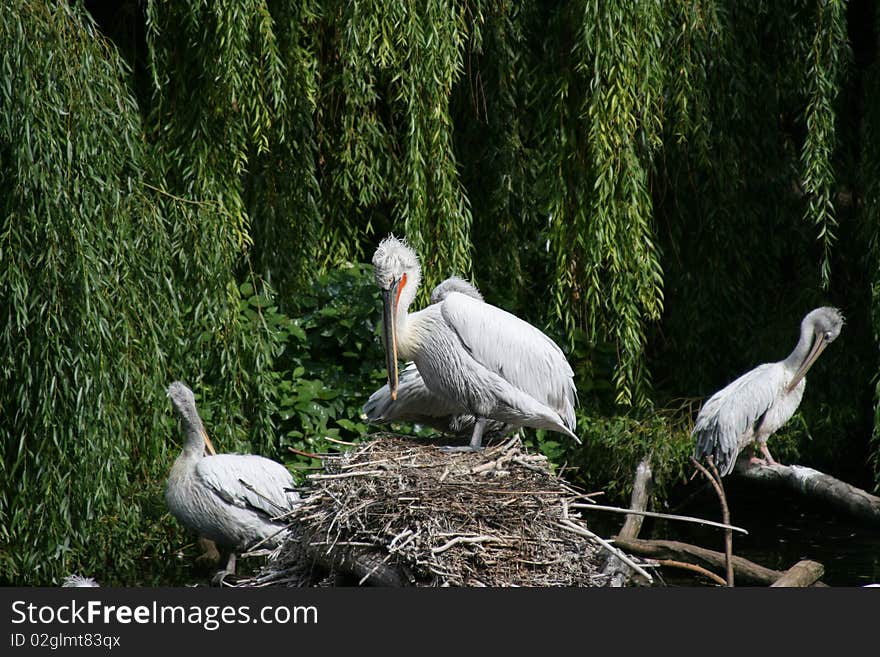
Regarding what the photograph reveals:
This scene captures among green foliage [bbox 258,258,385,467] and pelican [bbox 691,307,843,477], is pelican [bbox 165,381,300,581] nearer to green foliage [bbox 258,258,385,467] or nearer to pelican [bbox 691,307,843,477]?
green foliage [bbox 258,258,385,467]

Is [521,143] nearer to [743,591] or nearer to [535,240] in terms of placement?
[535,240]

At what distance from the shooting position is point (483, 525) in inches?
185

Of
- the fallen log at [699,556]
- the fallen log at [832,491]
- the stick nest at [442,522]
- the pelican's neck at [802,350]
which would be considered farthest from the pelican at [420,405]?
the pelican's neck at [802,350]

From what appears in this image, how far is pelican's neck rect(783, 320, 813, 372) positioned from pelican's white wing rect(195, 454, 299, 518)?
10.8 feet

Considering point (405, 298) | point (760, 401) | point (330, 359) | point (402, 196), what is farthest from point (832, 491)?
point (330, 359)

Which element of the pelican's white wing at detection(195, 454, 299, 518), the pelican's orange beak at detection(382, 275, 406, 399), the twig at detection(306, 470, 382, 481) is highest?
the pelican's orange beak at detection(382, 275, 406, 399)

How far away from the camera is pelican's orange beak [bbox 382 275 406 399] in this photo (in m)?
5.53

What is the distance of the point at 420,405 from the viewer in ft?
19.5

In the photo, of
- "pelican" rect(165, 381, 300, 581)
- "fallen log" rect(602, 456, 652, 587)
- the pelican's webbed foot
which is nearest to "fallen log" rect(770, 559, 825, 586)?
"fallen log" rect(602, 456, 652, 587)

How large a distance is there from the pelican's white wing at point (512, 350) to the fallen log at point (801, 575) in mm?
1258

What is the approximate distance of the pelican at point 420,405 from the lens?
591 centimetres

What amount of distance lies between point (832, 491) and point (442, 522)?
137 inches

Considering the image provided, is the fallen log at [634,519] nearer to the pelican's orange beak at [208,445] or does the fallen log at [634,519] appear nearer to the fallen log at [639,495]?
the fallen log at [639,495]

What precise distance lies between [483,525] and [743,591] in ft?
3.57
